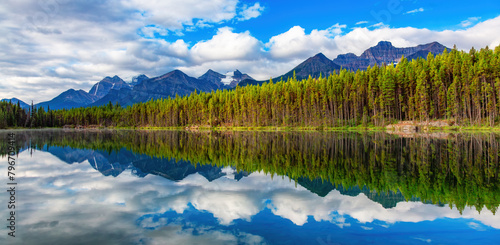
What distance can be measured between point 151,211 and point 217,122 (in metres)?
118

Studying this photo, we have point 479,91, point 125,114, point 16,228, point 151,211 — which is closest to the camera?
point 16,228

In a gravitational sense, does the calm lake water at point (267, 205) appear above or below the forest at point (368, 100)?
below

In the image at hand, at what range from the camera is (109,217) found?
881 cm

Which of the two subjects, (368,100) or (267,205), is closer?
(267,205)

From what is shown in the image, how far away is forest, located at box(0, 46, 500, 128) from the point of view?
63688 millimetres

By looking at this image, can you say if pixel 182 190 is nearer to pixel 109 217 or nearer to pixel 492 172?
pixel 109 217

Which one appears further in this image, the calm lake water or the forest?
the forest

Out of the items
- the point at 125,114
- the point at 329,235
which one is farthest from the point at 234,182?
the point at 125,114

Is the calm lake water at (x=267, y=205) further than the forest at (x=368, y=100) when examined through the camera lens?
No

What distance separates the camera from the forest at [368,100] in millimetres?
63688

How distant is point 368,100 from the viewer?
8831cm

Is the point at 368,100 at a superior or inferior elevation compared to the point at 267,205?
superior

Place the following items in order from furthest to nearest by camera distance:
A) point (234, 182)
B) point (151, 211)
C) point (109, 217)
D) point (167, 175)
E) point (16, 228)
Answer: point (167, 175), point (234, 182), point (151, 211), point (109, 217), point (16, 228)

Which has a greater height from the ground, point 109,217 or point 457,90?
point 457,90
